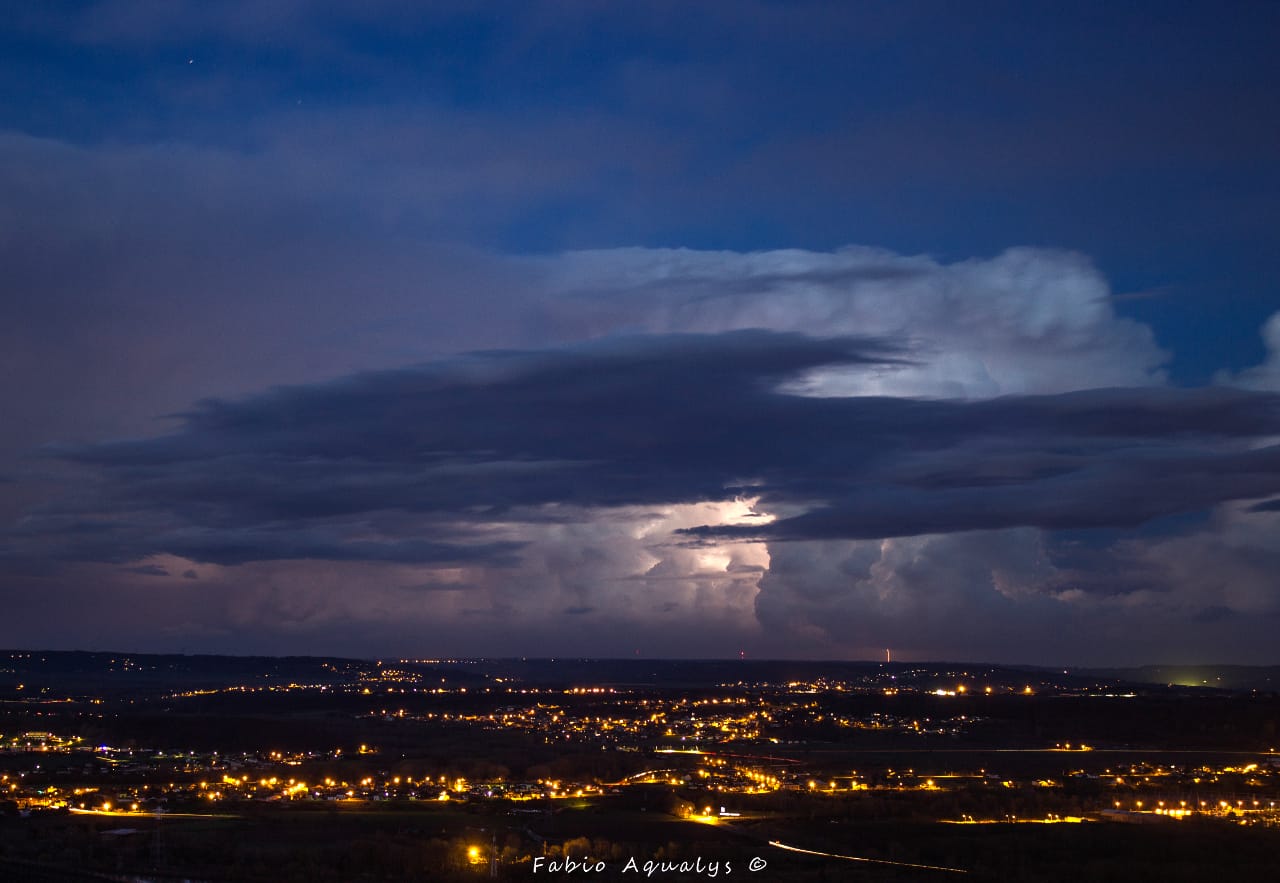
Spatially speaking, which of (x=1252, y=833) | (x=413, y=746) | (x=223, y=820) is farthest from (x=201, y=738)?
(x=1252, y=833)

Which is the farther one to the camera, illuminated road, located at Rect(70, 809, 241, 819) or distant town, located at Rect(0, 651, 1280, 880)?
illuminated road, located at Rect(70, 809, 241, 819)

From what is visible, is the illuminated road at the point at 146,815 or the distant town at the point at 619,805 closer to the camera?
the distant town at the point at 619,805

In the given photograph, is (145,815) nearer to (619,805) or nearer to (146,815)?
(146,815)

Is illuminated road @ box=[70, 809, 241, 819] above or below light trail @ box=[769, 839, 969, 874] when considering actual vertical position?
below

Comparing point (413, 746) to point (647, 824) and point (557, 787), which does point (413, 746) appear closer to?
point (557, 787)

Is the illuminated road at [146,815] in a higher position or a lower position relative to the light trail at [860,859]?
lower

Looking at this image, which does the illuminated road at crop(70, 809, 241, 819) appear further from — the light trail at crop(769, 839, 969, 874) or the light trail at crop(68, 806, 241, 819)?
the light trail at crop(769, 839, 969, 874)

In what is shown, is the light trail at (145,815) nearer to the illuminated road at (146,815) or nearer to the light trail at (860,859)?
the illuminated road at (146,815)

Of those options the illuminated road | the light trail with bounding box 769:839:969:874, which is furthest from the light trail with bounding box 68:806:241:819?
the light trail with bounding box 769:839:969:874

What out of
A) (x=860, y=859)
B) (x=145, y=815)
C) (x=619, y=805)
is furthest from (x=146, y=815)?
(x=860, y=859)

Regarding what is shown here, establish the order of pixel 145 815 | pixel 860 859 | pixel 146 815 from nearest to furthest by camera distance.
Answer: pixel 860 859 → pixel 145 815 → pixel 146 815

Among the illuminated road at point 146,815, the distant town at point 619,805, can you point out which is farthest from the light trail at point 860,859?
the illuminated road at point 146,815
